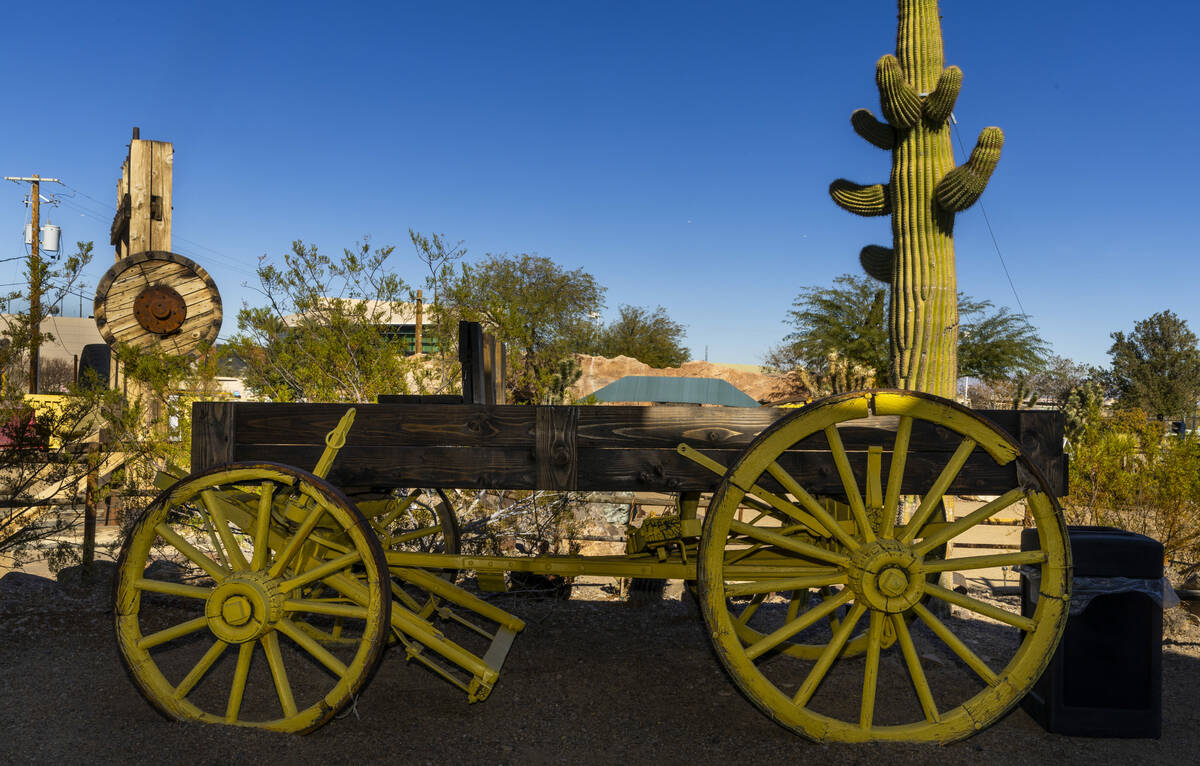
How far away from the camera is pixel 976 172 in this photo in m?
7.77

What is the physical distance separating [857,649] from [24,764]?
11.1 feet

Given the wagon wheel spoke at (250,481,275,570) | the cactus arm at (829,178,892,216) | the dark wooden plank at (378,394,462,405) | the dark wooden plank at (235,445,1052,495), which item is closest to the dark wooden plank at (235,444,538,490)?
the dark wooden plank at (235,445,1052,495)

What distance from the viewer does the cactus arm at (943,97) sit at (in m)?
7.84

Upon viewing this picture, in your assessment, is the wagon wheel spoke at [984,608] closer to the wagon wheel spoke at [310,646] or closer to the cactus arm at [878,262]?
the wagon wheel spoke at [310,646]

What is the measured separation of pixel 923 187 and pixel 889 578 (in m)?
6.32

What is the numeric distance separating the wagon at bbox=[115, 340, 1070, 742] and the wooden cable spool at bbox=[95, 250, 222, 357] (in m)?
2.61

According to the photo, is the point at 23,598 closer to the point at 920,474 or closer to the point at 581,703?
the point at 581,703

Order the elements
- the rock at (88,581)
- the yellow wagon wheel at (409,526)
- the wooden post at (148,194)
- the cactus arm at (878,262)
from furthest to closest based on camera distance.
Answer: the cactus arm at (878,262), the wooden post at (148,194), the rock at (88,581), the yellow wagon wheel at (409,526)

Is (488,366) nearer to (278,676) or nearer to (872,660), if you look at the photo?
(278,676)

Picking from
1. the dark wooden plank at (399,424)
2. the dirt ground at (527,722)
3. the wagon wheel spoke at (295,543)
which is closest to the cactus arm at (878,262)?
the dirt ground at (527,722)

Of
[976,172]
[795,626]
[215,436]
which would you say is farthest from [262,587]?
[976,172]

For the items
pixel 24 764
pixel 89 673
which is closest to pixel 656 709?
pixel 24 764

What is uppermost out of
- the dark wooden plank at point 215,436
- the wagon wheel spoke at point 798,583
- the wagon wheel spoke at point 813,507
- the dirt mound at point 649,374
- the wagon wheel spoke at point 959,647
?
the dirt mound at point 649,374

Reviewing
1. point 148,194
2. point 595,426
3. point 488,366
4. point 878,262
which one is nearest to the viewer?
point 595,426
